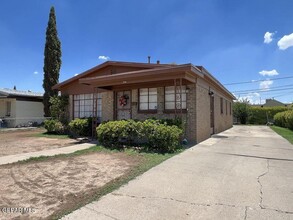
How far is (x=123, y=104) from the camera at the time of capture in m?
12.8

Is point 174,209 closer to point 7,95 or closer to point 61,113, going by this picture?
point 61,113

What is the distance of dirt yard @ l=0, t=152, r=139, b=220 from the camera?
3568 mm

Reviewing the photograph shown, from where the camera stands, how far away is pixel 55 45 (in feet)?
73.3

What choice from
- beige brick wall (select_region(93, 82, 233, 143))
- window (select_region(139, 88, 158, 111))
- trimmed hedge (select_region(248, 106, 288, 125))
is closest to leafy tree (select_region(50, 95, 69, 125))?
beige brick wall (select_region(93, 82, 233, 143))

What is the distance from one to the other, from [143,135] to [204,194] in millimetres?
4983

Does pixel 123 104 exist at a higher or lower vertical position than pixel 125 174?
higher

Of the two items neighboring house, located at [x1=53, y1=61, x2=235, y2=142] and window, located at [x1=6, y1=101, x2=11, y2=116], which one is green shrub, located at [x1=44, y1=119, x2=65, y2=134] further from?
window, located at [x1=6, y1=101, x2=11, y2=116]

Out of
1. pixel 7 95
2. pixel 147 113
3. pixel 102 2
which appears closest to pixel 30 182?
pixel 147 113

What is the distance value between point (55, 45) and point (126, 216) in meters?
22.1

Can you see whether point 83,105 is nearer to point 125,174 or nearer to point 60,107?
point 60,107

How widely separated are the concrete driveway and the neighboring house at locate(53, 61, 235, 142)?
4.04 meters

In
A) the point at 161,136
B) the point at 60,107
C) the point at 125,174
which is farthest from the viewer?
the point at 60,107

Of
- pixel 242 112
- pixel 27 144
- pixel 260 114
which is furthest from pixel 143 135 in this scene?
pixel 260 114

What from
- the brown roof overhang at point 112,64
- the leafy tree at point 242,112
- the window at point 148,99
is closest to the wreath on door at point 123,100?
the window at point 148,99
